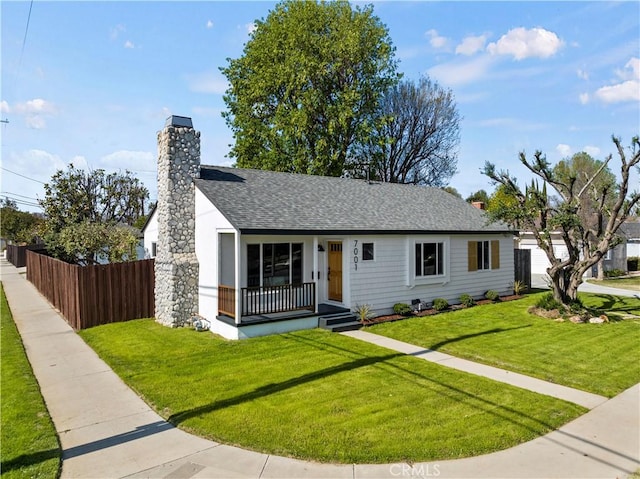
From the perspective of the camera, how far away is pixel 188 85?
52.7ft

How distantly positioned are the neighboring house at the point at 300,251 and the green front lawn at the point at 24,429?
4480 mm

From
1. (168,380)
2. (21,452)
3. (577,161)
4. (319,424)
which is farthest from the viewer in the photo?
(577,161)

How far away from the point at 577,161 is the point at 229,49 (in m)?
42.2

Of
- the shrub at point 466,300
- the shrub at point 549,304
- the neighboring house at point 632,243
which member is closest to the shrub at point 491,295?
the shrub at point 466,300

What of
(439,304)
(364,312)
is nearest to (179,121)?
(364,312)

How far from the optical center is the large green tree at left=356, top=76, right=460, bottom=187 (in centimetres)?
3092

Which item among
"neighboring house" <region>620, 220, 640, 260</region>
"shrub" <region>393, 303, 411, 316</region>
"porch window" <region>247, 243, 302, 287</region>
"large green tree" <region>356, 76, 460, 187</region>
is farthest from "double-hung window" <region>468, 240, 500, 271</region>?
"neighboring house" <region>620, 220, 640, 260</region>

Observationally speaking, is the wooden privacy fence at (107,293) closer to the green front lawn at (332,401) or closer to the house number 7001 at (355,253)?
the green front lawn at (332,401)

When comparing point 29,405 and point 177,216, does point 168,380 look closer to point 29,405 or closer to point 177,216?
point 29,405

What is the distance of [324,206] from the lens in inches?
566

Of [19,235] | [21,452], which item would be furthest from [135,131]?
[19,235]

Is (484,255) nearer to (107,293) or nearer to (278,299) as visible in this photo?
(278,299)

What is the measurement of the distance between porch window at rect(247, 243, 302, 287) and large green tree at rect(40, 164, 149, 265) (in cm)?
959

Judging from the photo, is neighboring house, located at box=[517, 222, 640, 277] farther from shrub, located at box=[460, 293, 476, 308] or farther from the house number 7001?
the house number 7001
